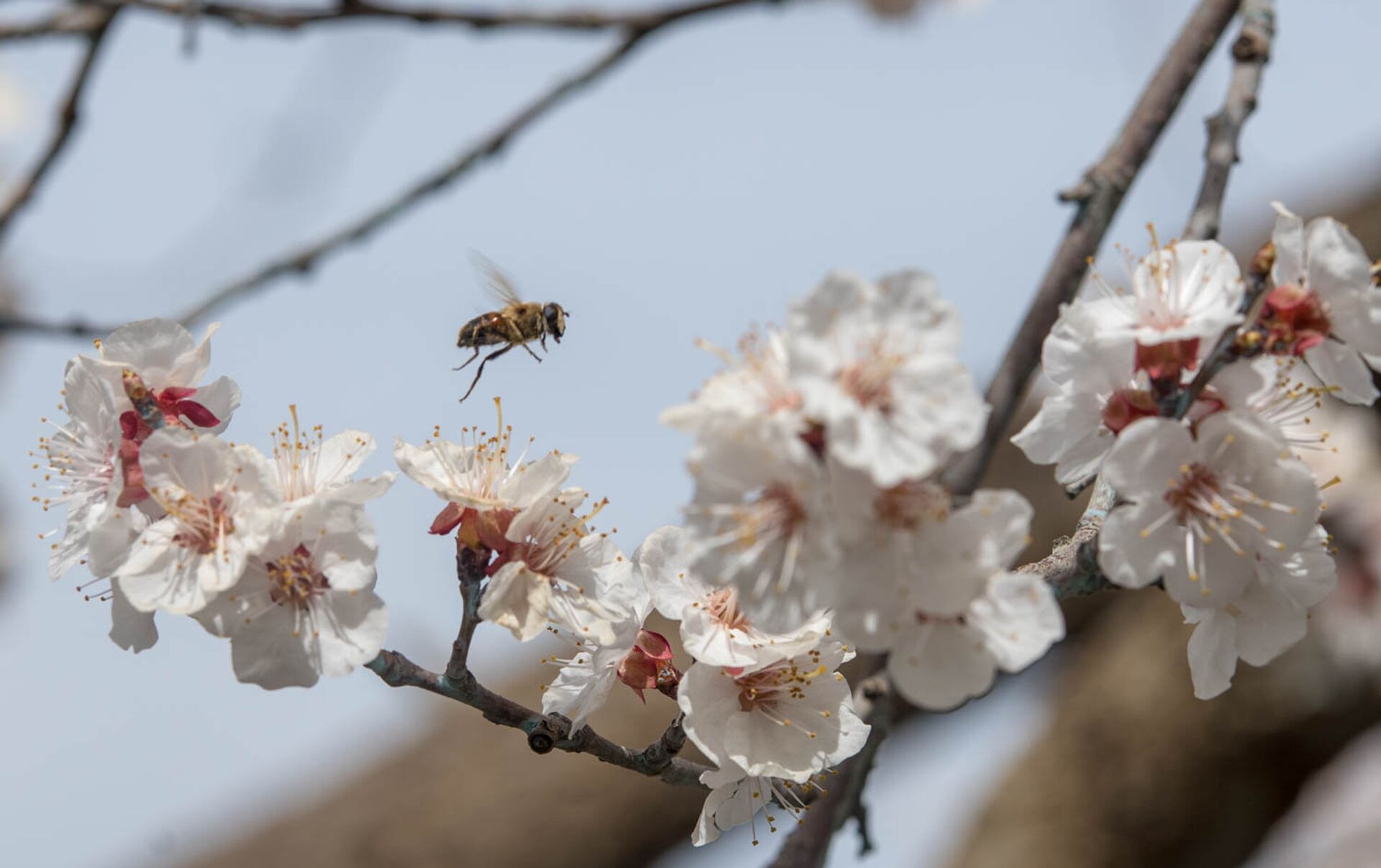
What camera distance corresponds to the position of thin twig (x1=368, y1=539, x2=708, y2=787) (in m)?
0.92

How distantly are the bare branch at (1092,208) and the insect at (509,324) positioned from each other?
0.53m

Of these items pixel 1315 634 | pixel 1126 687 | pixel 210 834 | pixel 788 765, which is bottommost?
pixel 210 834

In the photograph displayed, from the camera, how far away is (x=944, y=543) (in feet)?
2.35

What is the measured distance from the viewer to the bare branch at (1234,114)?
1.42 meters

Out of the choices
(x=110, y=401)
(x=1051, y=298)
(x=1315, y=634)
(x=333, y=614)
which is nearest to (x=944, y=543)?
(x=333, y=614)

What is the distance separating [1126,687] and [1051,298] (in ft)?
6.69

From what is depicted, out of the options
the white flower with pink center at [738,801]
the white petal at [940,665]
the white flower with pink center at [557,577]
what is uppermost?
the white petal at [940,665]

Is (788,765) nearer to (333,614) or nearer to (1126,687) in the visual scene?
(333,614)

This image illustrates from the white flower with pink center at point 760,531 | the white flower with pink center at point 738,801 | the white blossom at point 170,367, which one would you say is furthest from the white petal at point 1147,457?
the white blossom at point 170,367

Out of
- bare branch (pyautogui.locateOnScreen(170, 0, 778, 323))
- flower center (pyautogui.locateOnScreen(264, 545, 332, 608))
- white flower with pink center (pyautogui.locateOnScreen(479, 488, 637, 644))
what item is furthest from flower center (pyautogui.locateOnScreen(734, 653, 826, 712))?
bare branch (pyautogui.locateOnScreen(170, 0, 778, 323))

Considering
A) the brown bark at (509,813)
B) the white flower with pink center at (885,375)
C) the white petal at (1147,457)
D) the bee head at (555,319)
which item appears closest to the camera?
the white flower with pink center at (885,375)

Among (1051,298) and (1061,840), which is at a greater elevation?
(1051,298)

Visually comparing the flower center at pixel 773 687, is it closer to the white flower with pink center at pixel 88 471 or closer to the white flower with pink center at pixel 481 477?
the white flower with pink center at pixel 481 477

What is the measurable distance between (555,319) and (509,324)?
71 mm
